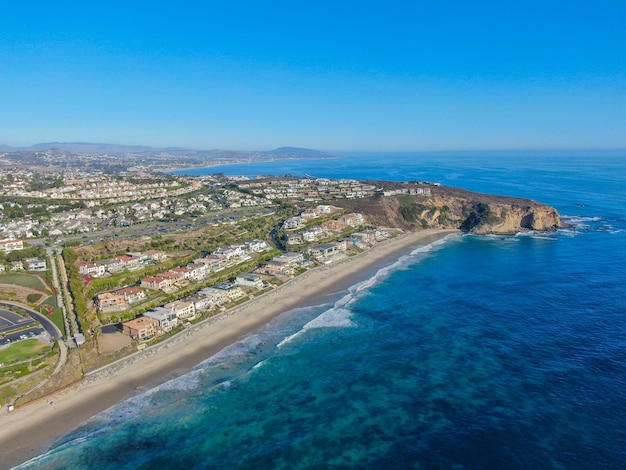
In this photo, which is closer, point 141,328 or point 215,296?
point 141,328

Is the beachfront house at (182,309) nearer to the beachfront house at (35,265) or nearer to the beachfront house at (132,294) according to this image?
the beachfront house at (132,294)

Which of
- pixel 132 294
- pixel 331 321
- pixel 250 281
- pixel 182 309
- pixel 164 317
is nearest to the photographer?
pixel 164 317

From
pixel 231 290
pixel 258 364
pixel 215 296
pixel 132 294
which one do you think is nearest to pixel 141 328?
pixel 132 294

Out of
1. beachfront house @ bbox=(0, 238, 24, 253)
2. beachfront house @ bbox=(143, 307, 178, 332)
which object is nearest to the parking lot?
beachfront house @ bbox=(143, 307, 178, 332)

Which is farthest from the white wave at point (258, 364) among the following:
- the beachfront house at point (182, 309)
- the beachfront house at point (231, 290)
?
the beachfront house at point (231, 290)

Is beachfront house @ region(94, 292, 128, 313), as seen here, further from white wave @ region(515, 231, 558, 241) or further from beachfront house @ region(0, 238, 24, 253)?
white wave @ region(515, 231, 558, 241)

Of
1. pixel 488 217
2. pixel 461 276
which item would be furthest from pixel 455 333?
pixel 488 217

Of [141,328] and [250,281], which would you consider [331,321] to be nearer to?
[250,281]
